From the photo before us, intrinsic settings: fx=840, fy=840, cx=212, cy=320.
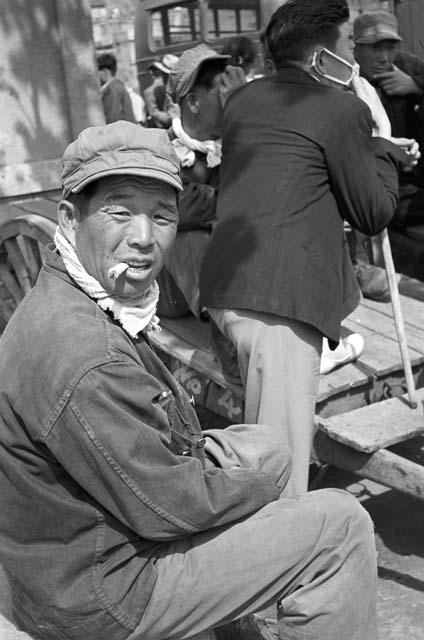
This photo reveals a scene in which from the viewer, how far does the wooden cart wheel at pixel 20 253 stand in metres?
4.50

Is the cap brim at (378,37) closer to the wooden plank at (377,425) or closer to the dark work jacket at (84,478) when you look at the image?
the wooden plank at (377,425)

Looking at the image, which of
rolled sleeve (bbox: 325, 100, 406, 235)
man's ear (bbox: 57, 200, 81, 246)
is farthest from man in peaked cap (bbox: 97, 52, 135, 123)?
man's ear (bbox: 57, 200, 81, 246)

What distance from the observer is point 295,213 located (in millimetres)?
2963

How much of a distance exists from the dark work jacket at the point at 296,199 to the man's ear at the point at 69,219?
102 centimetres

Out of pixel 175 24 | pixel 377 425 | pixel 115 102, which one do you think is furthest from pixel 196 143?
pixel 175 24

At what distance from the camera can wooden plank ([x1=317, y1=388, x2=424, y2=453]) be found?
3025 millimetres

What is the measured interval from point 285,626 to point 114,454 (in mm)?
665

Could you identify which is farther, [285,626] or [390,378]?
[390,378]

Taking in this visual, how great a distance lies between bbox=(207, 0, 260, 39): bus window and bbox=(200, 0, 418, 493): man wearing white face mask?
31.0 feet

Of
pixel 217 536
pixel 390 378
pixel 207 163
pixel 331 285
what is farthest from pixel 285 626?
pixel 207 163

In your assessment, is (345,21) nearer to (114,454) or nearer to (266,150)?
(266,150)

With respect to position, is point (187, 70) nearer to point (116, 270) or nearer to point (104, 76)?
point (116, 270)

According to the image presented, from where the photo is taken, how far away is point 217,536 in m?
2.04

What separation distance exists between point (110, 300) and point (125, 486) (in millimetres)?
475
